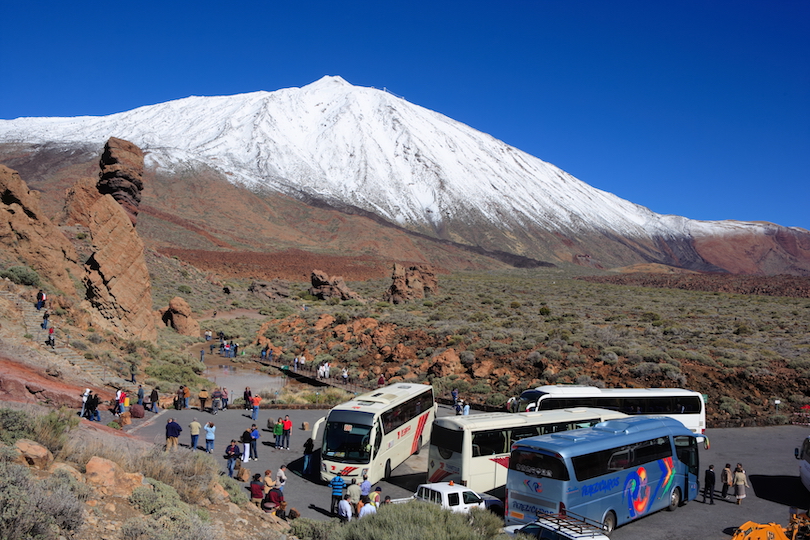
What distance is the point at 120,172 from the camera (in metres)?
47.0

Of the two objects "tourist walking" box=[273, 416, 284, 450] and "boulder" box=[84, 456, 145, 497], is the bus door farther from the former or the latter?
"boulder" box=[84, 456, 145, 497]

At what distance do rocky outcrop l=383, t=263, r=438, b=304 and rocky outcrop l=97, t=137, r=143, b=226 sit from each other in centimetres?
A: 2571

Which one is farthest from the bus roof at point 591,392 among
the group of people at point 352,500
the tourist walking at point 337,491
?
the tourist walking at point 337,491

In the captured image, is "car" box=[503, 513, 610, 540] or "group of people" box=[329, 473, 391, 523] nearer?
"car" box=[503, 513, 610, 540]

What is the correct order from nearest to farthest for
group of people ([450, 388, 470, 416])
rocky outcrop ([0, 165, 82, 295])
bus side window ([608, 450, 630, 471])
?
bus side window ([608, 450, 630, 471])
group of people ([450, 388, 470, 416])
rocky outcrop ([0, 165, 82, 295])

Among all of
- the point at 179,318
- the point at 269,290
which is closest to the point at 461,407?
the point at 179,318

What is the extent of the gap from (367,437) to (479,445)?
2780 millimetres

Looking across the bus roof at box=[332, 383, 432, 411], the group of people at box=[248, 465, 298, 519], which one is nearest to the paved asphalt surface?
the group of people at box=[248, 465, 298, 519]

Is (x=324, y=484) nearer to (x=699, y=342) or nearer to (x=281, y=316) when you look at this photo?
(x=699, y=342)

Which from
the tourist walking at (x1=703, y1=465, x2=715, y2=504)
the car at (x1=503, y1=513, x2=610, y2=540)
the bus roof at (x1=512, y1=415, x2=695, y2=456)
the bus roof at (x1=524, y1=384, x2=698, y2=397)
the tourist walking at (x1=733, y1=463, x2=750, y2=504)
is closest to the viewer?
the car at (x1=503, y1=513, x2=610, y2=540)

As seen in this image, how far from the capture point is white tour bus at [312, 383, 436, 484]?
1365 centimetres

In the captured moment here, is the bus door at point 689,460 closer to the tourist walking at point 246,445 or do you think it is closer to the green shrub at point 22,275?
the tourist walking at point 246,445

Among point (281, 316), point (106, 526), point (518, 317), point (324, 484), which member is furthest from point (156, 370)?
point (281, 316)

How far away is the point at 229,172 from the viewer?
14588 centimetres
